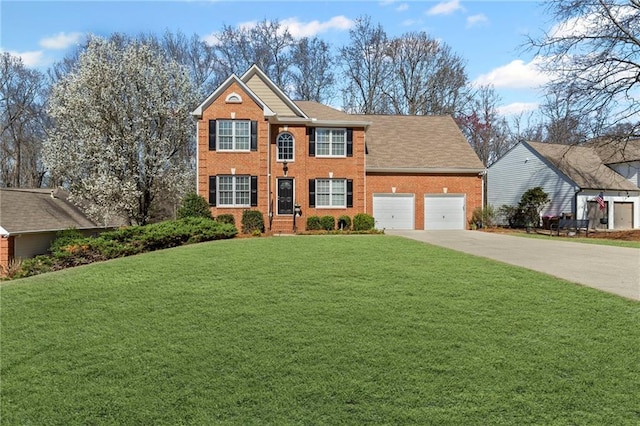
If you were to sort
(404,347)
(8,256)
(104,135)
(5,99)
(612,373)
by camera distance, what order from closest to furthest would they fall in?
(612,373)
(404,347)
(8,256)
(104,135)
(5,99)

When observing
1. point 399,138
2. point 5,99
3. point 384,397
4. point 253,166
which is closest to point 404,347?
point 384,397

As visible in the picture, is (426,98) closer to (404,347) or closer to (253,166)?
(253,166)

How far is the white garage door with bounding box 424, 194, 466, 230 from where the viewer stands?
23719 millimetres

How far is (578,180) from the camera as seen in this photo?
2659 cm

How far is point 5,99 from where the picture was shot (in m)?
32.9

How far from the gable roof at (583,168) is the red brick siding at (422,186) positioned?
24.5ft

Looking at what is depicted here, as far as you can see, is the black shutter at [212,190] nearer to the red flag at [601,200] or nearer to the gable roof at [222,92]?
the gable roof at [222,92]

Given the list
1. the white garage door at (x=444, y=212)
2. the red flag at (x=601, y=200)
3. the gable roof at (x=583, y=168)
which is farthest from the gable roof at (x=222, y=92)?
the red flag at (x=601, y=200)

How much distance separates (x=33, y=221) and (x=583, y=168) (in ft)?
109

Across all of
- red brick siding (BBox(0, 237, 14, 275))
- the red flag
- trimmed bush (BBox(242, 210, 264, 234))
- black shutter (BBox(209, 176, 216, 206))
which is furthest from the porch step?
the red flag

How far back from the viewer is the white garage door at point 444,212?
23.7 meters

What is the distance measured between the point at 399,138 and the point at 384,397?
2328 centimetres

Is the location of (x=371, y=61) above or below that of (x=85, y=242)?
above

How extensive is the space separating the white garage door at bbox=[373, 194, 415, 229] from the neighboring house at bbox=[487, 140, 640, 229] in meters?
10.7
